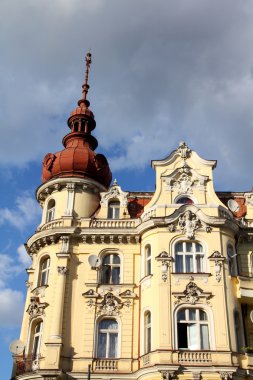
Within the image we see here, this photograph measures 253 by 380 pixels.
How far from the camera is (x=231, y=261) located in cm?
2866

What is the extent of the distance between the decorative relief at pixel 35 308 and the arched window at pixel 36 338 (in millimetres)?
640

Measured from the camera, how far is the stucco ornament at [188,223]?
2852cm

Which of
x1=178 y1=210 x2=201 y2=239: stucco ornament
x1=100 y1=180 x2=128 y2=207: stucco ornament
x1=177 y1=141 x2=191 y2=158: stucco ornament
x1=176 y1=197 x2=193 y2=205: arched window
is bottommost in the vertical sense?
x1=178 y1=210 x2=201 y2=239: stucco ornament

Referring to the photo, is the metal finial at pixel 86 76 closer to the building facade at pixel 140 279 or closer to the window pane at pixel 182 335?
the building facade at pixel 140 279

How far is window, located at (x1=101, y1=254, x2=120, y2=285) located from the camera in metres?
29.3

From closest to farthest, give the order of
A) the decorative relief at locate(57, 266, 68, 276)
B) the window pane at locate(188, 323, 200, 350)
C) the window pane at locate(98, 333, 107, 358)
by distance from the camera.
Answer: the window pane at locate(188, 323, 200, 350)
the window pane at locate(98, 333, 107, 358)
the decorative relief at locate(57, 266, 68, 276)

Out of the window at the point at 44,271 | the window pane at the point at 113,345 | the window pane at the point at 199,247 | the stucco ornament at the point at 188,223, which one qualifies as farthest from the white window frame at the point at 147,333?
the window at the point at 44,271

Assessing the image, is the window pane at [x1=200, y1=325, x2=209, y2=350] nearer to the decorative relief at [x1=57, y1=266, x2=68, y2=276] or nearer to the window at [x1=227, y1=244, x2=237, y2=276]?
the window at [x1=227, y1=244, x2=237, y2=276]

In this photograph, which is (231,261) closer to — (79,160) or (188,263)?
(188,263)

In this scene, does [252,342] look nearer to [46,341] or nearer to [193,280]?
[193,280]

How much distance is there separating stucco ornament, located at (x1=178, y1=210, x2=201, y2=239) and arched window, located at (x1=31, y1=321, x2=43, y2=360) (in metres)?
9.97

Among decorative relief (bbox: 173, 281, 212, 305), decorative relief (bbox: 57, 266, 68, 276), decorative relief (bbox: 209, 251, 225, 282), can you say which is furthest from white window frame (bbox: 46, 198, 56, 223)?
decorative relief (bbox: 209, 251, 225, 282)

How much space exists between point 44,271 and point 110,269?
13.8 feet

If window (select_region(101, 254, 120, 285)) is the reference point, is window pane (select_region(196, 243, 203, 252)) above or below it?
above
